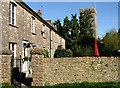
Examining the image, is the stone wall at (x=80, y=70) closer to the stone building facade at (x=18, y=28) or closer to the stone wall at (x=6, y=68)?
the stone wall at (x=6, y=68)

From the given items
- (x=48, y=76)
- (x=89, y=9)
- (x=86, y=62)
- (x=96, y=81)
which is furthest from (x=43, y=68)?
(x=89, y=9)

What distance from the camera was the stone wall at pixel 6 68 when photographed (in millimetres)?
8148

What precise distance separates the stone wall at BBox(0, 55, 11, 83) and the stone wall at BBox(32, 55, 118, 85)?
2325mm

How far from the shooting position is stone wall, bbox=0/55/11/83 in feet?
26.7

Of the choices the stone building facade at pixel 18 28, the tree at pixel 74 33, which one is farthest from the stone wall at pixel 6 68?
the tree at pixel 74 33

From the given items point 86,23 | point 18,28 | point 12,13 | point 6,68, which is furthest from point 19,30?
point 86,23

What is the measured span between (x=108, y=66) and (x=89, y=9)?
29.8m

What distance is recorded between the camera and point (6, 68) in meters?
8.20

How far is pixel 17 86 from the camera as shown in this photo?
8.23m

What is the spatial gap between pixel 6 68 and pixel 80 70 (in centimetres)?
459

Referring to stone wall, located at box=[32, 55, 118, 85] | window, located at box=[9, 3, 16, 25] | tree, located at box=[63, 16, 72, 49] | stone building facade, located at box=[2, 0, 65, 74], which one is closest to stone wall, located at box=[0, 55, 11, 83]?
stone building facade, located at box=[2, 0, 65, 74]

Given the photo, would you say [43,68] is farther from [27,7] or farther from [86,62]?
[27,7]

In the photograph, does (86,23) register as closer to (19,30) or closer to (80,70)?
(19,30)

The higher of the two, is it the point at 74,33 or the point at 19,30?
the point at 74,33
